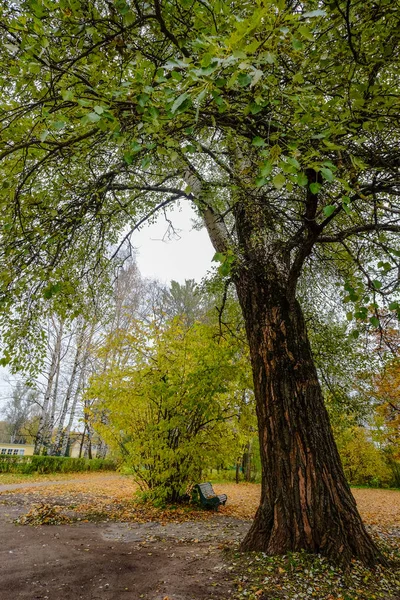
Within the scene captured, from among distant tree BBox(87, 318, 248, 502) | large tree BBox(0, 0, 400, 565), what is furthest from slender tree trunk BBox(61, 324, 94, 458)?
large tree BBox(0, 0, 400, 565)

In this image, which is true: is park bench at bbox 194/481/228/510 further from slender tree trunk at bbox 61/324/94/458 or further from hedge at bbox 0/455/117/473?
hedge at bbox 0/455/117/473

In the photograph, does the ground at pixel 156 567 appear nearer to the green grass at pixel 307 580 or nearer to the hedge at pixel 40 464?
the green grass at pixel 307 580

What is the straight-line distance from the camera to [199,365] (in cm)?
614

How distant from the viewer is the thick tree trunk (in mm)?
3371

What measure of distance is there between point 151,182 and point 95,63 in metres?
3.90

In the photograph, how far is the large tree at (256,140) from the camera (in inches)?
68.9

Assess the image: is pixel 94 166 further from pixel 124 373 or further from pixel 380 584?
pixel 380 584

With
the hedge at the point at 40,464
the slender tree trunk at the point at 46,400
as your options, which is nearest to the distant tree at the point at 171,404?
the slender tree trunk at the point at 46,400

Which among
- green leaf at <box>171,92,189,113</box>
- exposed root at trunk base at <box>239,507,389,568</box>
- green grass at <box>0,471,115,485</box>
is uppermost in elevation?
green leaf at <box>171,92,189,113</box>

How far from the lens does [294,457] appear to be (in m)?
3.58

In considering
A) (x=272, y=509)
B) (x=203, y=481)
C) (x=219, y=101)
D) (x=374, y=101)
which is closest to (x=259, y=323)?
(x=272, y=509)

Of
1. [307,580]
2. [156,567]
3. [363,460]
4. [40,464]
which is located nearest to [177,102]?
[307,580]

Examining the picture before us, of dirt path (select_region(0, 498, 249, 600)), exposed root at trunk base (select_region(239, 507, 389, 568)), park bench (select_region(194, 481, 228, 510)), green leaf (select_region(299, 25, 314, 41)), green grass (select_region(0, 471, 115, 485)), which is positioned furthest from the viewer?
green grass (select_region(0, 471, 115, 485))

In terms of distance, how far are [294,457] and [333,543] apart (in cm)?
80
